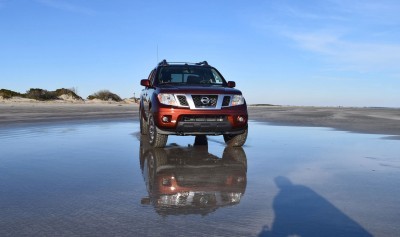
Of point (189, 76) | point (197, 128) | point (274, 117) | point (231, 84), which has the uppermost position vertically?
point (189, 76)

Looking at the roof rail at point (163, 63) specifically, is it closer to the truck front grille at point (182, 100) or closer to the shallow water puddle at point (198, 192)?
the truck front grille at point (182, 100)

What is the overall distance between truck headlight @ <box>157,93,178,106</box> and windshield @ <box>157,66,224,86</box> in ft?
4.12

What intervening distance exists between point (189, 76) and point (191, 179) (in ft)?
16.2

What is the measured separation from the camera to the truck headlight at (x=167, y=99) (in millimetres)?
7707

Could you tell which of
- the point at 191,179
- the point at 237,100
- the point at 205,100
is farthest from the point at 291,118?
the point at 191,179

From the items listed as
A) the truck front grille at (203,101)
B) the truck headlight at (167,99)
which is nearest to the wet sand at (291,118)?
the truck front grille at (203,101)

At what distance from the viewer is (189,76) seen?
941 centimetres

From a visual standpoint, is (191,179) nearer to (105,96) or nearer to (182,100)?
(182,100)

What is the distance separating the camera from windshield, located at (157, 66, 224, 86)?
9266 millimetres

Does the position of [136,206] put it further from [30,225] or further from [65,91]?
[65,91]

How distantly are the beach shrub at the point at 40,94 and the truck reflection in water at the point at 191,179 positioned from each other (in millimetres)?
50963

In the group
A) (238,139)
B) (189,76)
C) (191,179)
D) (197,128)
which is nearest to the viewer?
(191,179)

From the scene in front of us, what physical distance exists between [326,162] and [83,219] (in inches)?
164

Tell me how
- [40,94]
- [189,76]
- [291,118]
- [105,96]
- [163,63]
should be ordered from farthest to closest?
[105,96]
[40,94]
[291,118]
[163,63]
[189,76]
